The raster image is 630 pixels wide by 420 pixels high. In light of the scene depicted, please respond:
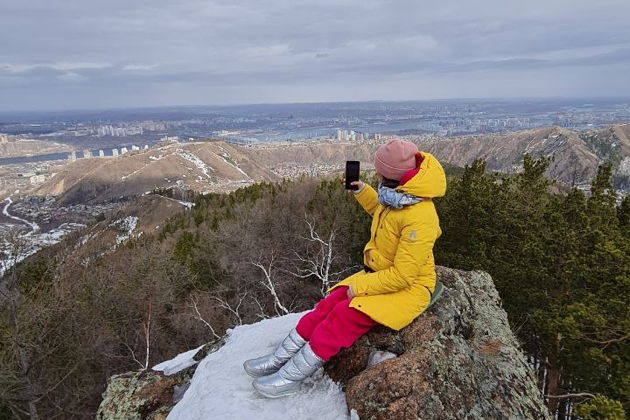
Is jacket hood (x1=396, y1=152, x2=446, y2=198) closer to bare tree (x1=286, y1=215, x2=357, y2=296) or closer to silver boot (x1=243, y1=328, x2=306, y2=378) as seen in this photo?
silver boot (x1=243, y1=328, x2=306, y2=378)

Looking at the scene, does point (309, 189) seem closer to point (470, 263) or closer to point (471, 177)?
point (471, 177)

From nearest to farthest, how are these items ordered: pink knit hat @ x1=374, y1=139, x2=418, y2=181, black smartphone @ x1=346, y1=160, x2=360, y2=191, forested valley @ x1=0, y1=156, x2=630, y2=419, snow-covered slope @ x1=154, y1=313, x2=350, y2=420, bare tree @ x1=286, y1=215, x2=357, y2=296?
1. pink knit hat @ x1=374, y1=139, x2=418, y2=181
2. snow-covered slope @ x1=154, y1=313, x2=350, y2=420
3. black smartphone @ x1=346, y1=160, x2=360, y2=191
4. forested valley @ x1=0, y1=156, x2=630, y2=419
5. bare tree @ x1=286, y1=215, x2=357, y2=296

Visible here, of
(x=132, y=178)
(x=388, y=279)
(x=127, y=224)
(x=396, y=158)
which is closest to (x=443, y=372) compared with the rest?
(x=388, y=279)

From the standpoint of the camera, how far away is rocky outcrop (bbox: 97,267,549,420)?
476 cm

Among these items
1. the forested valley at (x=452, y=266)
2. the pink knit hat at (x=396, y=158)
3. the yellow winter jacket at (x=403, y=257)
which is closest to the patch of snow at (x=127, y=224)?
the forested valley at (x=452, y=266)

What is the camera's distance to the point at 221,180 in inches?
7259

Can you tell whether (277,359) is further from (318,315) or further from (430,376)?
(430,376)

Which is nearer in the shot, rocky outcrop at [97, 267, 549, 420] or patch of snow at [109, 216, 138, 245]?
rocky outcrop at [97, 267, 549, 420]

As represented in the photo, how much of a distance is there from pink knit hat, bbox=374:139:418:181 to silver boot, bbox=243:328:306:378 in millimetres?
2444

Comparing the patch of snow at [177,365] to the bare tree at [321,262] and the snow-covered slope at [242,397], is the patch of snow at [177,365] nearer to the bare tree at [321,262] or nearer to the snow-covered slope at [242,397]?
the snow-covered slope at [242,397]

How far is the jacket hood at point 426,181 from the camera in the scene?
15.5 feet

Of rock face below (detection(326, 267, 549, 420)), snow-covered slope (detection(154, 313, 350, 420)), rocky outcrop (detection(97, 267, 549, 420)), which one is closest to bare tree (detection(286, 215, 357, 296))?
snow-covered slope (detection(154, 313, 350, 420))

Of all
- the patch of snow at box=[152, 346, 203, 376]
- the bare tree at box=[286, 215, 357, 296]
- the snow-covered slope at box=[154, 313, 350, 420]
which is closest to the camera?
the snow-covered slope at box=[154, 313, 350, 420]

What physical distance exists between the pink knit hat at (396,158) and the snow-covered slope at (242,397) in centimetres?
294
